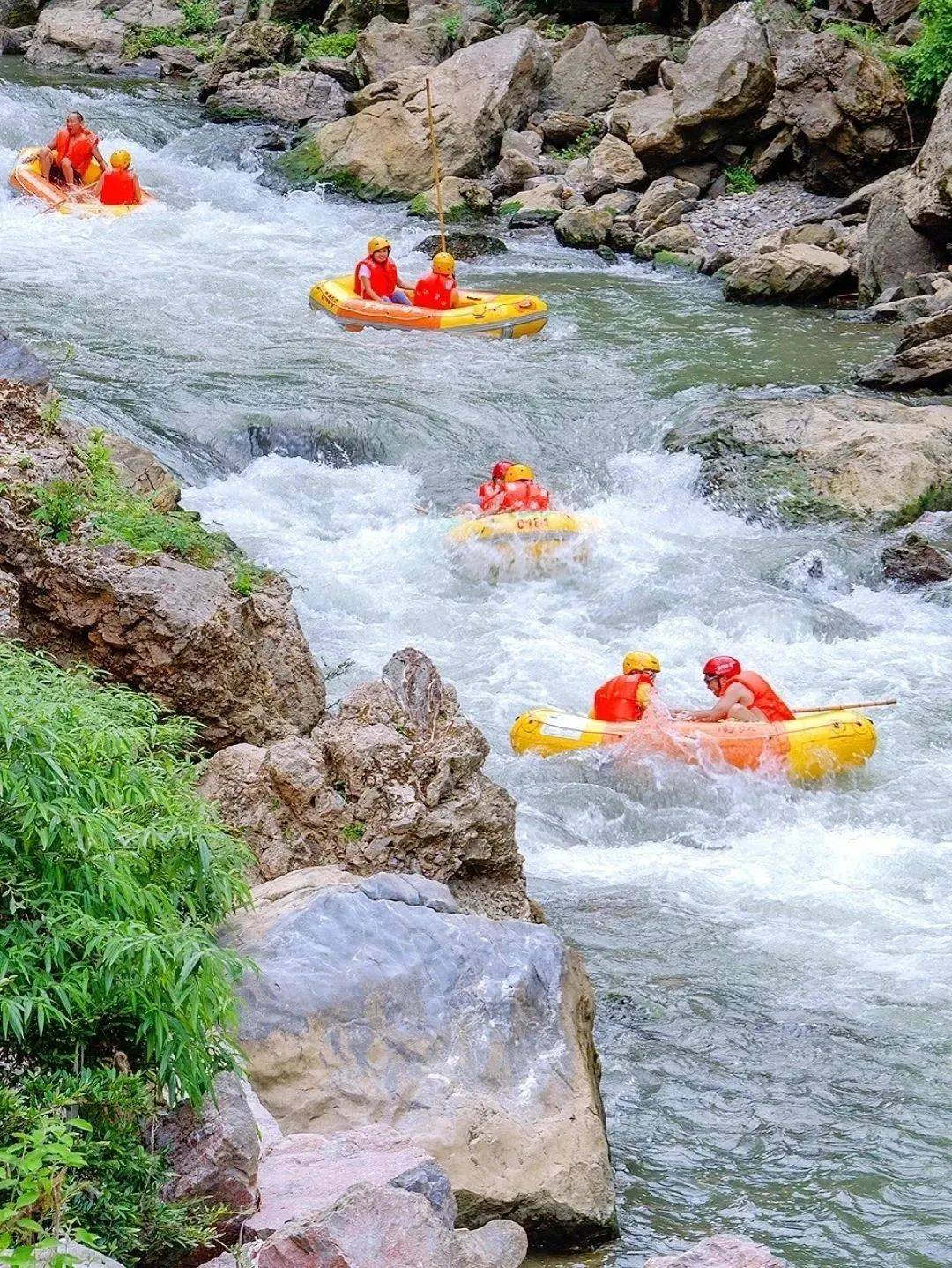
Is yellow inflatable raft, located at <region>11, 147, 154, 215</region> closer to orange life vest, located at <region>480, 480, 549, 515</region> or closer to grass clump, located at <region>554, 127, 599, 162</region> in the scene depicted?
grass clump, located at <region>554, 127, 599, 162</region>

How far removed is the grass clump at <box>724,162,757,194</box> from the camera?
1900 cm

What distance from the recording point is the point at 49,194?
18078mm

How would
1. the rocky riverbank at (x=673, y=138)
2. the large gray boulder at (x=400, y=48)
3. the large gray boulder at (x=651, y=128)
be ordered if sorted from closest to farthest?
the rocky riverbank at (x=673, y=138) → the large gray boulder at (x=651, y=128) → the large gray boulder at (x=400, y=48)

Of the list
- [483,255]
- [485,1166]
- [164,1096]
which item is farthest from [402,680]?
[483,255]

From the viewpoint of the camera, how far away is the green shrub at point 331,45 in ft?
83.5

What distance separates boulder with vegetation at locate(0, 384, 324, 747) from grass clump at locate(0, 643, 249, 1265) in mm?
1908

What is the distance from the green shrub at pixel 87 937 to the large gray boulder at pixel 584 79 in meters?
19.3

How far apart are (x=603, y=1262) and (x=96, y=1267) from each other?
6.05 ft

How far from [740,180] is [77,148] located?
25.7ft

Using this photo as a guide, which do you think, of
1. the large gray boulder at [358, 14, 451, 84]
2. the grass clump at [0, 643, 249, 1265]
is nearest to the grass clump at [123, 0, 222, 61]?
the large gray boulder at [358, 14, 451, 84]

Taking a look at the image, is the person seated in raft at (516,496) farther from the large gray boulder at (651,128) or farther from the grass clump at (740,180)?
the large gray boulder at (651,128)

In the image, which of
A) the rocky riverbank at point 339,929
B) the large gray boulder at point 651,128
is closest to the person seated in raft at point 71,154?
the large gray boulder at point 651,128

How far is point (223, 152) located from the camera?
2153 cm

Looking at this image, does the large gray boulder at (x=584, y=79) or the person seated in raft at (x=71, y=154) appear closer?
the person seated in raft at (x=71, y=154)
